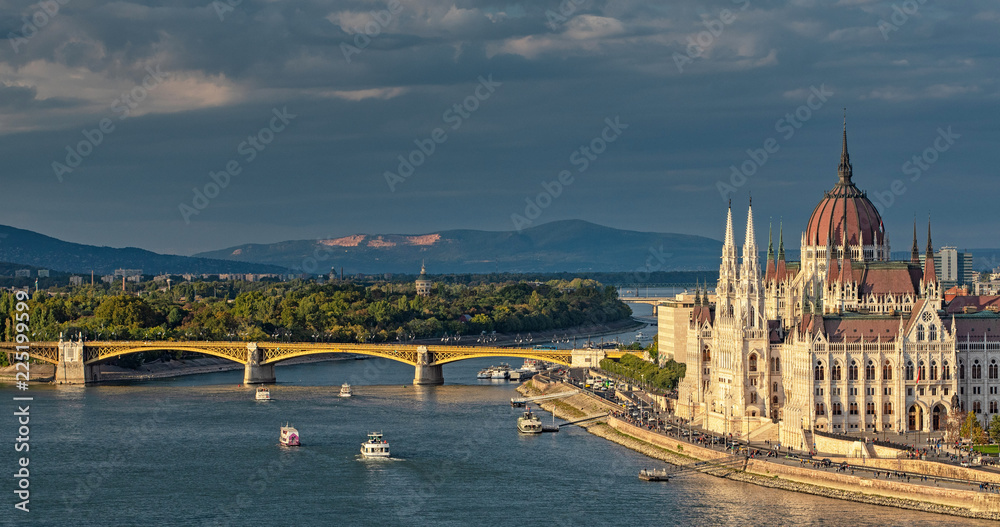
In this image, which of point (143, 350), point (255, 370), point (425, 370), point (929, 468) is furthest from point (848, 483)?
point (143, 350)

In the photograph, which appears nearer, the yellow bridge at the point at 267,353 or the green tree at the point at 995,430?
the green tree at the point at 995,430

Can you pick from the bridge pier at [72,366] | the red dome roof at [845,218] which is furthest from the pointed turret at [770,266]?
the bridge pier at [72,366]

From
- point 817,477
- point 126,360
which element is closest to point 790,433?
point 817,477

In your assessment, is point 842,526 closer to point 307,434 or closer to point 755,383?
point 755,383

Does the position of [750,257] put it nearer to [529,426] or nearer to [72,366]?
[529,426]

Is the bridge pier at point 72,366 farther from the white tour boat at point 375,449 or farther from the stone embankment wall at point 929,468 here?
the stone embankment wall at point 929,468

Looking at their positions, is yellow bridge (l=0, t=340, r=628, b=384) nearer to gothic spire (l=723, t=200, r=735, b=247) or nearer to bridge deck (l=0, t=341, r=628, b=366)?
bridge deck (l=0, t=341, r=628, b=366)
